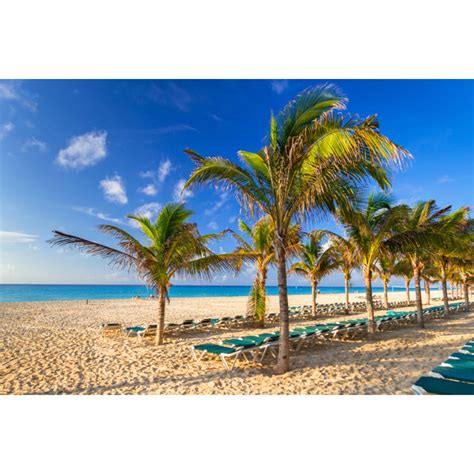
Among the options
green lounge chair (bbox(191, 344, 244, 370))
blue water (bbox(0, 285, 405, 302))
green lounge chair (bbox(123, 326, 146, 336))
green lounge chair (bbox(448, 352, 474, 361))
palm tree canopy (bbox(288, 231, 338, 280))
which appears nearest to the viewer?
green lounge chair (bbox(448, 352, 474, 361))

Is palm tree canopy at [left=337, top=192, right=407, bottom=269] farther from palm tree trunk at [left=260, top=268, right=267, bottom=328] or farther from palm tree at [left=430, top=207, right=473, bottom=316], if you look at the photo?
palm tree trunk at [left=260, top=268, right=267, bottom=328]

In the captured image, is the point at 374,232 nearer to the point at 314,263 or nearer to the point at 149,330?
the point at 314,263

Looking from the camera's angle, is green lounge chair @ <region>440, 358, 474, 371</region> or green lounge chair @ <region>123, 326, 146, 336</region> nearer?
green lounge chair @ <region>440, 358, 474, 371</region>

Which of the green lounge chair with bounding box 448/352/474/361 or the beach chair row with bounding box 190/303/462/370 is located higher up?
the green lounge chair with bounding box 448/352/474/361

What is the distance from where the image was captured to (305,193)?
4.93 m

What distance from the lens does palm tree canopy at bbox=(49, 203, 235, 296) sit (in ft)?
24.8

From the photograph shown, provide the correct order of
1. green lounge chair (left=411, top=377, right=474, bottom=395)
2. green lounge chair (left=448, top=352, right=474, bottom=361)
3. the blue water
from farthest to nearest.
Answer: the blue water → green lounge chair (left=448, top=352, right=474, bottom=361) → green lounge chair (left=411, top=377, right=474, bottom=395)

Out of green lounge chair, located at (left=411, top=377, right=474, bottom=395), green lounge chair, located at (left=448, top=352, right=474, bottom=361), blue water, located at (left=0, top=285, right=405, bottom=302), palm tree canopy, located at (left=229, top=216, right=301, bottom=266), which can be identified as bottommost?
blue water, located at (left=0, top=285, right=405, bottom=302)

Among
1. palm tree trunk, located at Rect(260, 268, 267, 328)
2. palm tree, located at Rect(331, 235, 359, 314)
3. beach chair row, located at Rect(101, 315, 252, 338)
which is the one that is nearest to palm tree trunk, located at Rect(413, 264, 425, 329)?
palm tree, located at Rect(331, 235, 359, 314)
